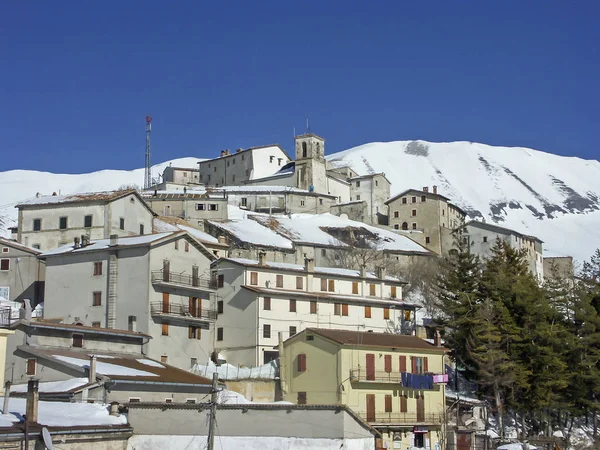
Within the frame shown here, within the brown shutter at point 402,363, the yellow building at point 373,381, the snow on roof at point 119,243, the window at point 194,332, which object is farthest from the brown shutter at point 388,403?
the snow on roof at point 119,243

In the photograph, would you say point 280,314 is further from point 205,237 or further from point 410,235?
point 410,235

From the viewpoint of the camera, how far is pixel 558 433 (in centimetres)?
6925

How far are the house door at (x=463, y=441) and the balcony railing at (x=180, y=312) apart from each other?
63.6 ft

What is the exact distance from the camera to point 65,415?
38.7 metres

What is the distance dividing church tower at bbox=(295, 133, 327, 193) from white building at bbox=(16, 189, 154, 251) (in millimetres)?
47762

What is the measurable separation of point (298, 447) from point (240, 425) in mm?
3329

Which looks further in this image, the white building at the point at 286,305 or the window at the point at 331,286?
the window at the point at 331,286

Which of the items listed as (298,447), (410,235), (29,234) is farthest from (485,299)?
(410,235)

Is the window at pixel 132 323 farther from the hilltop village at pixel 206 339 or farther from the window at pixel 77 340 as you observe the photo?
the window at pixel 77 340

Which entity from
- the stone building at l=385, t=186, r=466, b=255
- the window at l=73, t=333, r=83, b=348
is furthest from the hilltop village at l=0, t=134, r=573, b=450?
the stone building at l=385, t=186, r=466, b=255

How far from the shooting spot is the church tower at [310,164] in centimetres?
13000

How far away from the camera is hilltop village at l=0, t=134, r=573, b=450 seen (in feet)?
151

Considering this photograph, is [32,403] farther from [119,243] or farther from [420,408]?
[420,408]

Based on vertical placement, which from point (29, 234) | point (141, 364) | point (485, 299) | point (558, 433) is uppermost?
point (29, 234)
